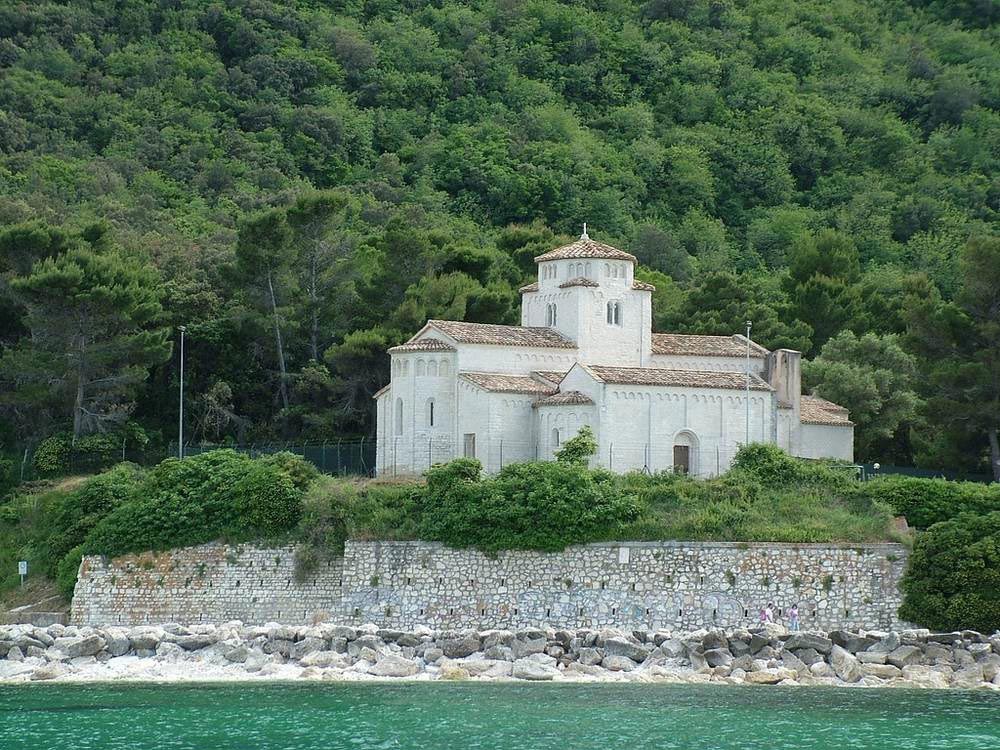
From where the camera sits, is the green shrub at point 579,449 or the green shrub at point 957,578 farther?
the green shrub at point 579,449

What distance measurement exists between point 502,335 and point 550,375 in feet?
5.86

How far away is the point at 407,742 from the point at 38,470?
93.8 feet

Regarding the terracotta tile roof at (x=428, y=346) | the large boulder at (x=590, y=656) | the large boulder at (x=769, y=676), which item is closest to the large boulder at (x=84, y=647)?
the large boulder at (x=590, y=656)

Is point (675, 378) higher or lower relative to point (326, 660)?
higher

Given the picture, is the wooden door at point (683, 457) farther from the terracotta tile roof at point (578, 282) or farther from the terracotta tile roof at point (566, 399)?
the terracotta tile roof at point (578, 282)

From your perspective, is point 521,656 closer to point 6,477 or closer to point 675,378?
point 675,378

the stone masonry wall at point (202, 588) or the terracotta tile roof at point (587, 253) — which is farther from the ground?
the terracotta tile roof at point (587, 253)

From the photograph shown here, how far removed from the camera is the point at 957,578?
45.1 metres

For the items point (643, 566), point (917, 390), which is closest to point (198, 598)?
point (643, 566)

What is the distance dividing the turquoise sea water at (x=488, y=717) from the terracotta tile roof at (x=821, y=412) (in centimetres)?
1863

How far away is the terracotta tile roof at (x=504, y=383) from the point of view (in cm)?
5553

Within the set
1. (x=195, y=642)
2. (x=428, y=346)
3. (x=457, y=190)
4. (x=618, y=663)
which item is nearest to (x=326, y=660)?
(x=195, y=642)

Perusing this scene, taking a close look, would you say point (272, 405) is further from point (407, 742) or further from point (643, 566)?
point (407, 742)

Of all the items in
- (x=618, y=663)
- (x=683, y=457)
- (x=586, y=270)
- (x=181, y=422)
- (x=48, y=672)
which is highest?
(x=586, y=270)
